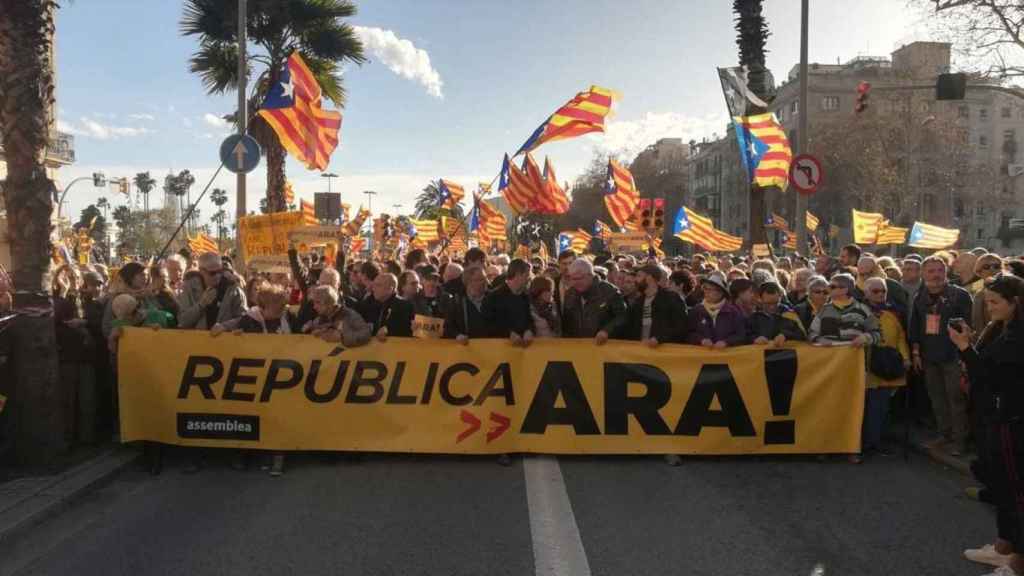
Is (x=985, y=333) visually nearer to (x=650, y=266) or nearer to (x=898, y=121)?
(x=650, y=266)

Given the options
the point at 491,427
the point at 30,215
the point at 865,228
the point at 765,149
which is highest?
the point at 765,149

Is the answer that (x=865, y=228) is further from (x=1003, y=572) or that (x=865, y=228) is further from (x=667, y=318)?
(x=1003, y=572)

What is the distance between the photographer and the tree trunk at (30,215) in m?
5.98

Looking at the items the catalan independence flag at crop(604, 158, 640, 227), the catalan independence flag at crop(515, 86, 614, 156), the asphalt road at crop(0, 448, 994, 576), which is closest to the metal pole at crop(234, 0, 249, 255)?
the catalan independence flag at crop(515, 86, 614, 156)

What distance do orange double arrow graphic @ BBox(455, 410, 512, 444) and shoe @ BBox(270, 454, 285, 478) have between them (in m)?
1.44

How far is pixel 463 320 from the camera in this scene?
7375 mm

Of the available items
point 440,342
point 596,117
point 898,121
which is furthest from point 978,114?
point 440,342

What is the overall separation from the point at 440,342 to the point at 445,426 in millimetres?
740

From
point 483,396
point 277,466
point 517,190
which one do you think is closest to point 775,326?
point 483,396

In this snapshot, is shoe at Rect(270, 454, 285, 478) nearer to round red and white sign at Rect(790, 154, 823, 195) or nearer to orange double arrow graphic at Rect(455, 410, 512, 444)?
orange double arrow graphic at Rect(455, 410, 512, 444)

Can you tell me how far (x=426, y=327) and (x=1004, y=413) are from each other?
15.0 feet

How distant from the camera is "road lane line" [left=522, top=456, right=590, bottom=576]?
4434 millimetres

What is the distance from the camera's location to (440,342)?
6.88 m

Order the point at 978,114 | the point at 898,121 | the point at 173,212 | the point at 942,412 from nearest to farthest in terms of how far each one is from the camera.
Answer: the point at 942,412, the point at 898,121, the point at 978,114, the point at 173,212
